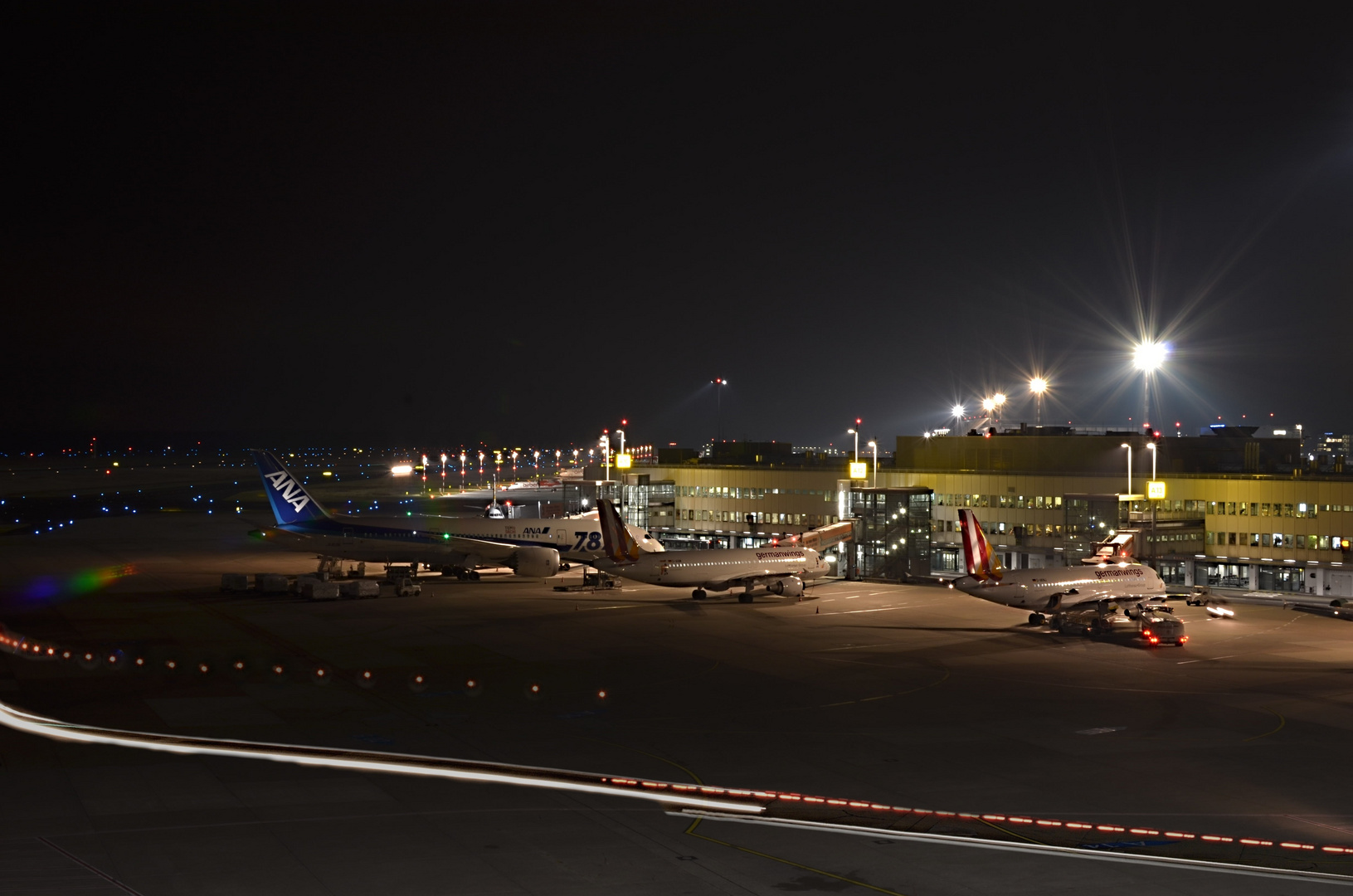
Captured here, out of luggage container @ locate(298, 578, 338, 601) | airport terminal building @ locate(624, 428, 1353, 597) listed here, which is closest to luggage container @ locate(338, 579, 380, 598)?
luggage container @ locate(298, 578, 338, 601)

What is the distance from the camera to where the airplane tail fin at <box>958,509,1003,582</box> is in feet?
176

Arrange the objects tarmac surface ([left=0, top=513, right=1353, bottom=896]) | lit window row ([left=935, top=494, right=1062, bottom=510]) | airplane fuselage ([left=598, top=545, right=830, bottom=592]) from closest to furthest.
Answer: tarmac surface ([left=0, top=513, right=1353, bottom=896]), airplane fuselage ([left=598, top=545, right=830, bottom=592]), lit window row ([left=935, top=494, right=1062, bottom=510])

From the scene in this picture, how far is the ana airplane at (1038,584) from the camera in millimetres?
52844

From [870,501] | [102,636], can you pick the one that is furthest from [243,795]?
[870,501]

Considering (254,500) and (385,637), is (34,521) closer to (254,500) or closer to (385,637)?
(254,500)

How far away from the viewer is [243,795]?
24.0m

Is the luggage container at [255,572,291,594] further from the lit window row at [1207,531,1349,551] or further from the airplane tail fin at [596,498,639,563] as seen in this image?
the lit window row at [1207,531,1349,551]

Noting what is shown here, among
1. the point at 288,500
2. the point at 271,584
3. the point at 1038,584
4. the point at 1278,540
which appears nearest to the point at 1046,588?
the point at 1038,584

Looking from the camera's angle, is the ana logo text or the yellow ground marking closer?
the yellow ground marking

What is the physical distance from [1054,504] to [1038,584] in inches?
1167

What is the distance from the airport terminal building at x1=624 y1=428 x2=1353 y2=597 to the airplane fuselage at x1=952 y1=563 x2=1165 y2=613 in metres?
19.7

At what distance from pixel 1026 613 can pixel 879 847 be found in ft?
130

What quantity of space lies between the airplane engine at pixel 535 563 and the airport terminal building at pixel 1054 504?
23.5m

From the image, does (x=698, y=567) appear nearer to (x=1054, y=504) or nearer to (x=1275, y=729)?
(x=1054, y=504)
